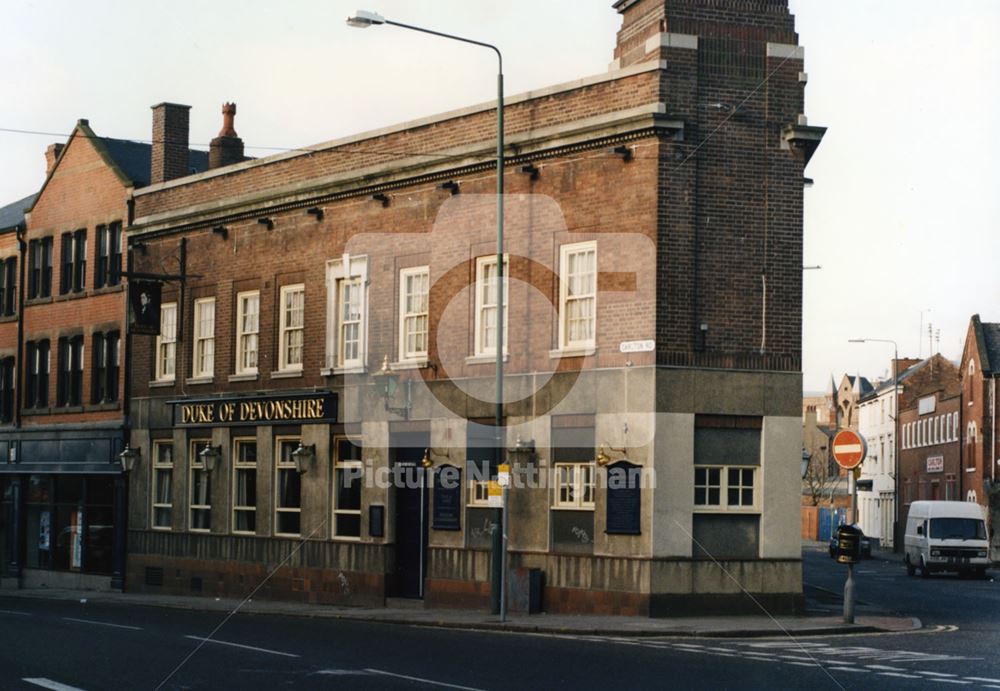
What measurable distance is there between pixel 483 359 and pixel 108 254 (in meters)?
17.6

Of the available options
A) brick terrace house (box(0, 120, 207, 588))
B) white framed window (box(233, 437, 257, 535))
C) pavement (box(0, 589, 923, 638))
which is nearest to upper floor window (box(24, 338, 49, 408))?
brick terrace house (box(0, 120, 207, 588))

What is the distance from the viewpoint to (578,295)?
27859mm

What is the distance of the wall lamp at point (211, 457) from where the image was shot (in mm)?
36938

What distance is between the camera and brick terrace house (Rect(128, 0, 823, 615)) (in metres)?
26.4

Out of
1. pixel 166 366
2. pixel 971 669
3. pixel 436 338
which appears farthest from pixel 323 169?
pixel 971 669

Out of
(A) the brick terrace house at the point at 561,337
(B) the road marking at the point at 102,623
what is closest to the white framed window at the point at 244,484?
(A) the brick terrace house at the point at 561,337

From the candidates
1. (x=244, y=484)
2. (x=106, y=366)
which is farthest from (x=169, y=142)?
(x=244, y=484)

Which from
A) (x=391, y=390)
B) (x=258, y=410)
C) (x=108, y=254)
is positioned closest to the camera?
(x=391, y=390)

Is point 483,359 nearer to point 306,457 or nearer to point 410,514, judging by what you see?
point 410,514

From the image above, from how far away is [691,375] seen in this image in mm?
26328

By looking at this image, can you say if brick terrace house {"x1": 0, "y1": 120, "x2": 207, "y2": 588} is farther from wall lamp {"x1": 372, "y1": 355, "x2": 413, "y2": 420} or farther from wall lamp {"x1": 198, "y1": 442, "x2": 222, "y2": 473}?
wall lamp {"x1": 372, "y1": 355, "x2": 413, "y2": 420}

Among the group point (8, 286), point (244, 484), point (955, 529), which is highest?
point (8, 286)

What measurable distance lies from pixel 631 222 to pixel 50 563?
26023 mm

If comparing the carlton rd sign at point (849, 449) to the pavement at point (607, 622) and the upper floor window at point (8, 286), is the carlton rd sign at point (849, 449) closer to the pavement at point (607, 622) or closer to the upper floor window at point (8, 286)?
the pavement at point (607, 622)
